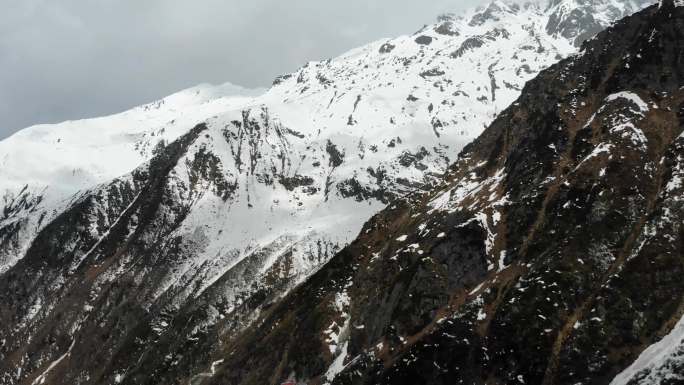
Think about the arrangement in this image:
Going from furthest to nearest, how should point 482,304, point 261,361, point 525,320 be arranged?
point 261,361, point 482,304, point 525,320

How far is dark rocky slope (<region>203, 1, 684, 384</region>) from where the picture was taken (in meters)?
82.2

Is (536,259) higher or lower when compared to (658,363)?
higher

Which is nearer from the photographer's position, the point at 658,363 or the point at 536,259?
the point at 658,363

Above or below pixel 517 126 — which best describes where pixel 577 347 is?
below

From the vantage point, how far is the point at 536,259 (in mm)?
97438

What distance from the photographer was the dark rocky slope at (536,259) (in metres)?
82.2

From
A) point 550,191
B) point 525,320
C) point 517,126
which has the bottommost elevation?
point 525,320

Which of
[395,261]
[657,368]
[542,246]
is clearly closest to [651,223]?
[542,246]

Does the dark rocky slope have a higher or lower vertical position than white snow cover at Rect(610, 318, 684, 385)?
higher

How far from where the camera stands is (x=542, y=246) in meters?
99.4

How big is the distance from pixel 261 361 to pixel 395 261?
4160 cm

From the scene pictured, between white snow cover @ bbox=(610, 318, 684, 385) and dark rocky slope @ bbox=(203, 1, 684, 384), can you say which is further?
dark rocky slope @ bbox=(203, 1, 684, 384)

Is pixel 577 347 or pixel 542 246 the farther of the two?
pixel 542 246

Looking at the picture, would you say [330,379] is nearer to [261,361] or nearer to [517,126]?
[261,361]
